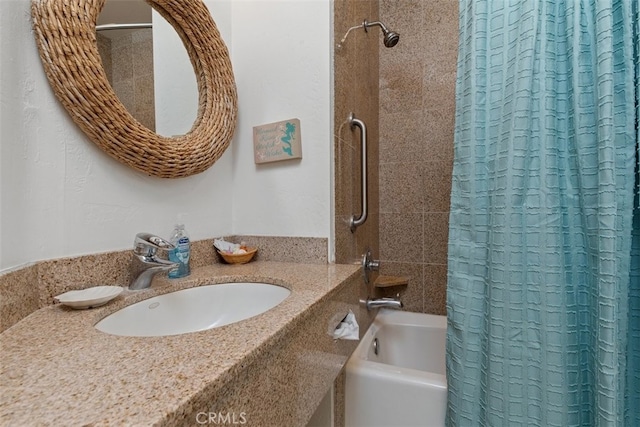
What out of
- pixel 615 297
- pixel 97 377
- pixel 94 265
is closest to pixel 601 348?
pixel 615 297

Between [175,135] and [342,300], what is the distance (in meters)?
0.72

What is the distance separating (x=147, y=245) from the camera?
2.42 feet

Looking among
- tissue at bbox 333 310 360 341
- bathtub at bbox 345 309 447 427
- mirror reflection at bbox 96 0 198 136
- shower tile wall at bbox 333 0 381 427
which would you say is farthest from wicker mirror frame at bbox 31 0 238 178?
bathtub at bbox 345 309 447 427

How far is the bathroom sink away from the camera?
649 millimetres

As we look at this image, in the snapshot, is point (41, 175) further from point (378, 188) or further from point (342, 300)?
point (378, 188)

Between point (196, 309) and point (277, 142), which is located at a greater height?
point (277, 142)

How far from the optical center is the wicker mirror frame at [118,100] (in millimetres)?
612

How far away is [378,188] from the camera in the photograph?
183cm

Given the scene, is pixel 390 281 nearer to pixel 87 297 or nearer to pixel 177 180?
pixel 177 180

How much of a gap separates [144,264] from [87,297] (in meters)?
0.15

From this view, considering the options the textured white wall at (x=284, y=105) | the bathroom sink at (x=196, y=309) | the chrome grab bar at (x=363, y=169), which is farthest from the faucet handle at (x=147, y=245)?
the chrome grab bar at (x=363, y=169)

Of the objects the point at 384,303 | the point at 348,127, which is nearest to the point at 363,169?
the point at 348,127

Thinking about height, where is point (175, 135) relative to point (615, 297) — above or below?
above

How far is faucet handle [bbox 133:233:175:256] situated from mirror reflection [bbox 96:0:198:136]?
0.32 m
